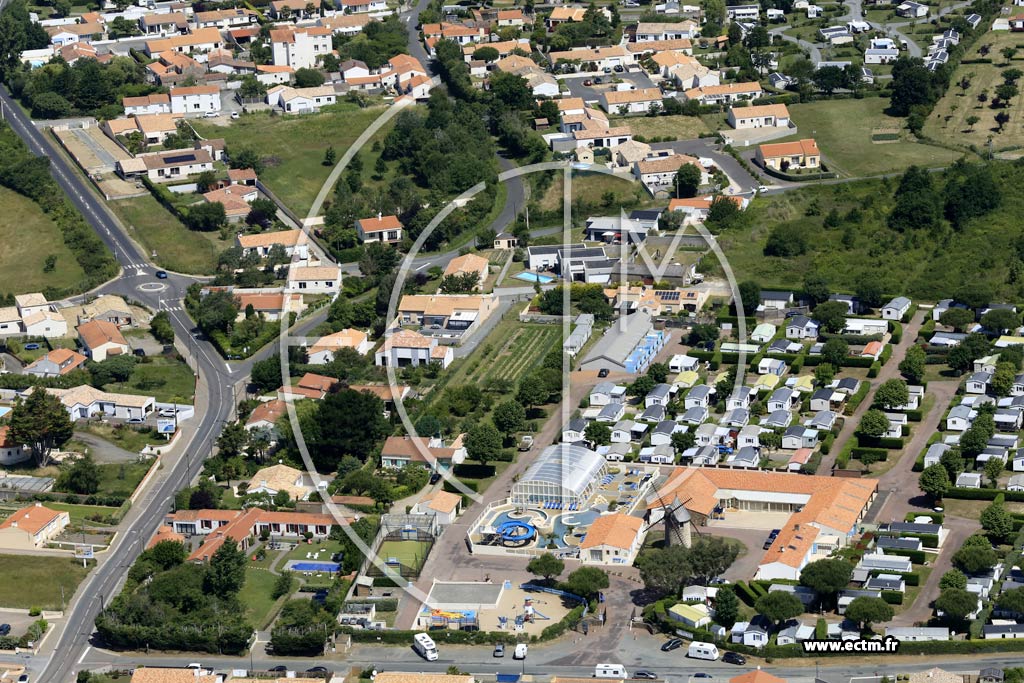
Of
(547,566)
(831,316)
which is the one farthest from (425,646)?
(831,316)

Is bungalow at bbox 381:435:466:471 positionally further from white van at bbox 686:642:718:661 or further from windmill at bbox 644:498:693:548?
white van at bbox 686:642:718:661

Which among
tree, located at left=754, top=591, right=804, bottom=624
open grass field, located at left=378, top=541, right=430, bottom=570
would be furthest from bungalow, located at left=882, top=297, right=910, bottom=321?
open grass field, located at left=378, top=541, right=430, bottom=570

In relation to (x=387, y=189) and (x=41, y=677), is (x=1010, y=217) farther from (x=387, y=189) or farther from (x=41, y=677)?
(x=41, y=677)

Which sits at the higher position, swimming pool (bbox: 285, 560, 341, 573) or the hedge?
the hedge

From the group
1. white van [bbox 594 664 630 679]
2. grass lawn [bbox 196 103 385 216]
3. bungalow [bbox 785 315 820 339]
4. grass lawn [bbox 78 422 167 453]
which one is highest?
white van [bbox 594 664 630 679]

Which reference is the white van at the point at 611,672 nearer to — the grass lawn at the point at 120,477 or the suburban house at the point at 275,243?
the grass lawn at the point at 120,477
